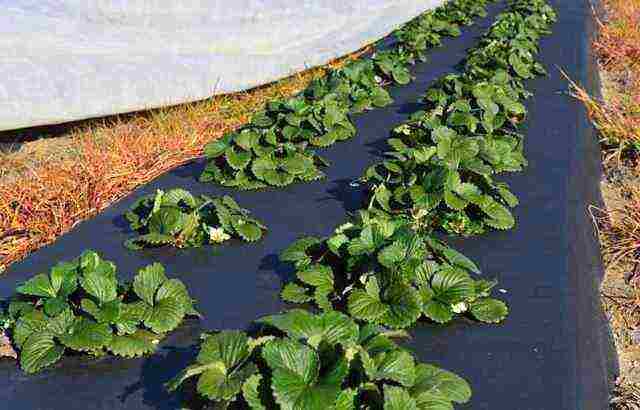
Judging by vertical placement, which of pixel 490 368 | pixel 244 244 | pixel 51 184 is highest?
pixel 490 368

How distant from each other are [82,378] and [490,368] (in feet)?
4.35

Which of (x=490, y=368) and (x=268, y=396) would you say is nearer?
(x=268, y=396)

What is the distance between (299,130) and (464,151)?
43.3 inches

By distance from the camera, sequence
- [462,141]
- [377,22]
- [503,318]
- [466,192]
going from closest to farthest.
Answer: [503,318] → [466,192] → [462,141] → [377,22]

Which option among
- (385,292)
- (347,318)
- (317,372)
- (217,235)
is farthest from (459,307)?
(217,235)

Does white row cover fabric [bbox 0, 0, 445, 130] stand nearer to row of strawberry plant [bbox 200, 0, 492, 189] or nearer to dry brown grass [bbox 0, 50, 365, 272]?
dry brown grass [bbox 0, 50, 365, 272]

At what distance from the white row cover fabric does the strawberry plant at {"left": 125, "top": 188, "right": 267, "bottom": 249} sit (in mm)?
1929

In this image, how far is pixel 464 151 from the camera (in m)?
3.74

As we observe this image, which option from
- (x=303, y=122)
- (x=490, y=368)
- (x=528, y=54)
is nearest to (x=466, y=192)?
(x=490, y=368)

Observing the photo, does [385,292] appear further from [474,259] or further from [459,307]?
[474,259]

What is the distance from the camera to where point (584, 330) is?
9.08 ft

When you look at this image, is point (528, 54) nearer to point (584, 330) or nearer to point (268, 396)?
point (584, 330)

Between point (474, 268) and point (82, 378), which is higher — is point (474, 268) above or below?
above

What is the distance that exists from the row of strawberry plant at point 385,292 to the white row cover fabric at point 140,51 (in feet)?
6.75
